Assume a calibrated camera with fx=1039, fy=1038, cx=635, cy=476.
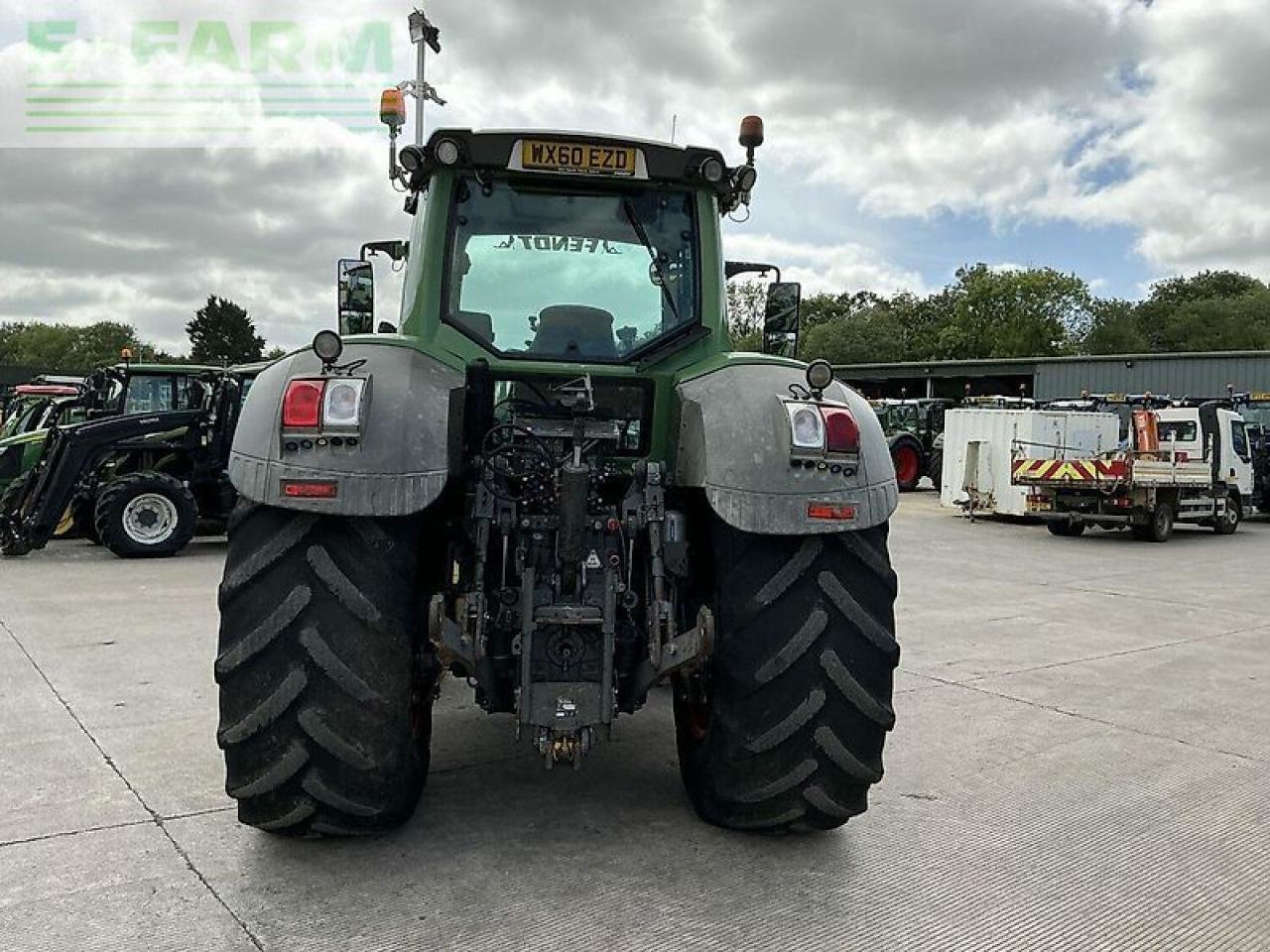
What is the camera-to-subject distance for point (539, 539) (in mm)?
3527

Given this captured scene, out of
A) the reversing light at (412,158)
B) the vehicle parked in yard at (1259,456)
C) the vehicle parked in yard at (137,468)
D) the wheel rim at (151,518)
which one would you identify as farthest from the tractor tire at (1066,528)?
the reversing light at (412,158)

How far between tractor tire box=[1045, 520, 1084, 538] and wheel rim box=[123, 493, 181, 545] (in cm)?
1312

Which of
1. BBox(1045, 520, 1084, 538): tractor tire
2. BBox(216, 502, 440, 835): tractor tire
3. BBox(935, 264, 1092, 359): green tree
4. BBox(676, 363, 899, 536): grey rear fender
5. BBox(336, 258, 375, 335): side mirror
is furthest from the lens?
BBox(935, 264, 1092, 359): green tree

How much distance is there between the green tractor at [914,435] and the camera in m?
25.3

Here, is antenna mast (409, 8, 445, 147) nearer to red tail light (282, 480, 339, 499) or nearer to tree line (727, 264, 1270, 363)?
red tail light (282, 480, 339, 499)

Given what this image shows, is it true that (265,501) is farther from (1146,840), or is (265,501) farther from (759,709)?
(1146,840)

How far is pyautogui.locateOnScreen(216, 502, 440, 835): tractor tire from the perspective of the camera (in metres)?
3.18

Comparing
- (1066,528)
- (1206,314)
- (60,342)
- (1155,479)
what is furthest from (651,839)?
(60,342)

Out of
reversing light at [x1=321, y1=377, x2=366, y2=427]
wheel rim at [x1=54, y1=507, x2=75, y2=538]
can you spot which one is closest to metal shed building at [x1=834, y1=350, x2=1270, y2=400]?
wheel rim at [x1=54, y1=507, x2=75, y2=538]

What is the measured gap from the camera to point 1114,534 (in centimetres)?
1730

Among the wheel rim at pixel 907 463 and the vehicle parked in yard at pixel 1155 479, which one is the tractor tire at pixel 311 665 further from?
the wheel rim at pixel 907 463

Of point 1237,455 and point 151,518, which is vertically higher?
point 1237,455

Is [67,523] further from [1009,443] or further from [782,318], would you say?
[1009,443]

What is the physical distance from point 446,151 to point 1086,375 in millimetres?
35134
